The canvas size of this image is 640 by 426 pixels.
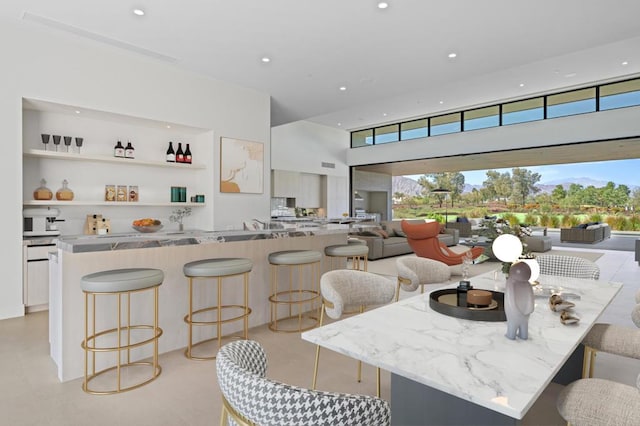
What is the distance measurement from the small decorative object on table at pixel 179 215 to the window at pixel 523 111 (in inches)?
294

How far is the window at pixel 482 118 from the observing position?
29.1 ft

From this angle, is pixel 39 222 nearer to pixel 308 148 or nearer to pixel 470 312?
pixel 470 312

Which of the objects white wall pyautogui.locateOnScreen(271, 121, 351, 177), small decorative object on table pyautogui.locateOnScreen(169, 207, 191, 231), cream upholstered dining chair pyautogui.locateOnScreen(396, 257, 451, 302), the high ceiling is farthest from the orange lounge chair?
white wall pyautogui.locateOnScreen(271, 121, 351, 177)

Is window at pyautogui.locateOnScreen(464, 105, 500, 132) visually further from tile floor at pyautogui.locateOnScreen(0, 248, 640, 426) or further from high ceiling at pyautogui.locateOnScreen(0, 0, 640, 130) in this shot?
tile floor at pyautogui.locateOnScreen(0, 248, 640, 426)

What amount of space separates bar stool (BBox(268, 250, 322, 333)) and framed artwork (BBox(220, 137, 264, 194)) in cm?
226

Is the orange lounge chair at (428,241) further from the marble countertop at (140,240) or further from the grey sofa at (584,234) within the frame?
the grey sofa at (584,234)

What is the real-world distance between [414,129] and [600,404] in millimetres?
9813

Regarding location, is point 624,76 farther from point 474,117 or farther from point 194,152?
point 194,152

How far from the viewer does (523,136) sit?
8367 millimetres

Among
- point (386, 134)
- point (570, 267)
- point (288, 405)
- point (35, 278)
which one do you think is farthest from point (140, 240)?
point (386, 134)

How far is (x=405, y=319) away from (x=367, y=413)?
0.79m

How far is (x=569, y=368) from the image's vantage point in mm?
2352

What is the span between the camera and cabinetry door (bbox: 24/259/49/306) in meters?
4.02

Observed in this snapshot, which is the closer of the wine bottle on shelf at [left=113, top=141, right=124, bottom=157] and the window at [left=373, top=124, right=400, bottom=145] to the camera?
the wine bottle on shelf at [left=113, top=141, right=124, bottom=157]
